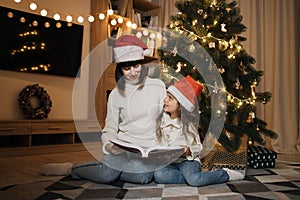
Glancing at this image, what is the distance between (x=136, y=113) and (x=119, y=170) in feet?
0.88

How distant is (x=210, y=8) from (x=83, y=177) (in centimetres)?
125

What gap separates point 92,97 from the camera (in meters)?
3.03

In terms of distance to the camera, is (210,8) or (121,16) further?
(121,16)

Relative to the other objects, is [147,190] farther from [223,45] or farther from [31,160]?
[31,160]

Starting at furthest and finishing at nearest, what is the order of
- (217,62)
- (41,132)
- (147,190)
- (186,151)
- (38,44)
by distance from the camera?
(38,44)
(41,132)
(217,62)
(186,151)
(147,190)

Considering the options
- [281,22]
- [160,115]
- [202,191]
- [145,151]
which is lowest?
[202,191]

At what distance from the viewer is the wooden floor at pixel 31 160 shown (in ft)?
4.96

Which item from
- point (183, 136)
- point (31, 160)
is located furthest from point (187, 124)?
point (31, 160)

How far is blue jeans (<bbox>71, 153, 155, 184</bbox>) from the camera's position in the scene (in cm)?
138

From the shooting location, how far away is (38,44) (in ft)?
8.74

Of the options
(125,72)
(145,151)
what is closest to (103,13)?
(125,72)

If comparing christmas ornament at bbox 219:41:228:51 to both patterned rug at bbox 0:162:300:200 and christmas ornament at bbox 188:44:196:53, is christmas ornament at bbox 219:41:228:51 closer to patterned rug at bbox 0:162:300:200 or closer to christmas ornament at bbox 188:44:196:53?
christmas ornament at bbox 188:44:196:53

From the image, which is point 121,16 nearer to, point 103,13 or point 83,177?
point 103,13

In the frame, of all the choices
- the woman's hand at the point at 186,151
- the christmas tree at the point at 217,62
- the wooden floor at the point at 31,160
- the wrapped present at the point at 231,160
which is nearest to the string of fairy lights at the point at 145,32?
the christmas tree at the point at 217,62
